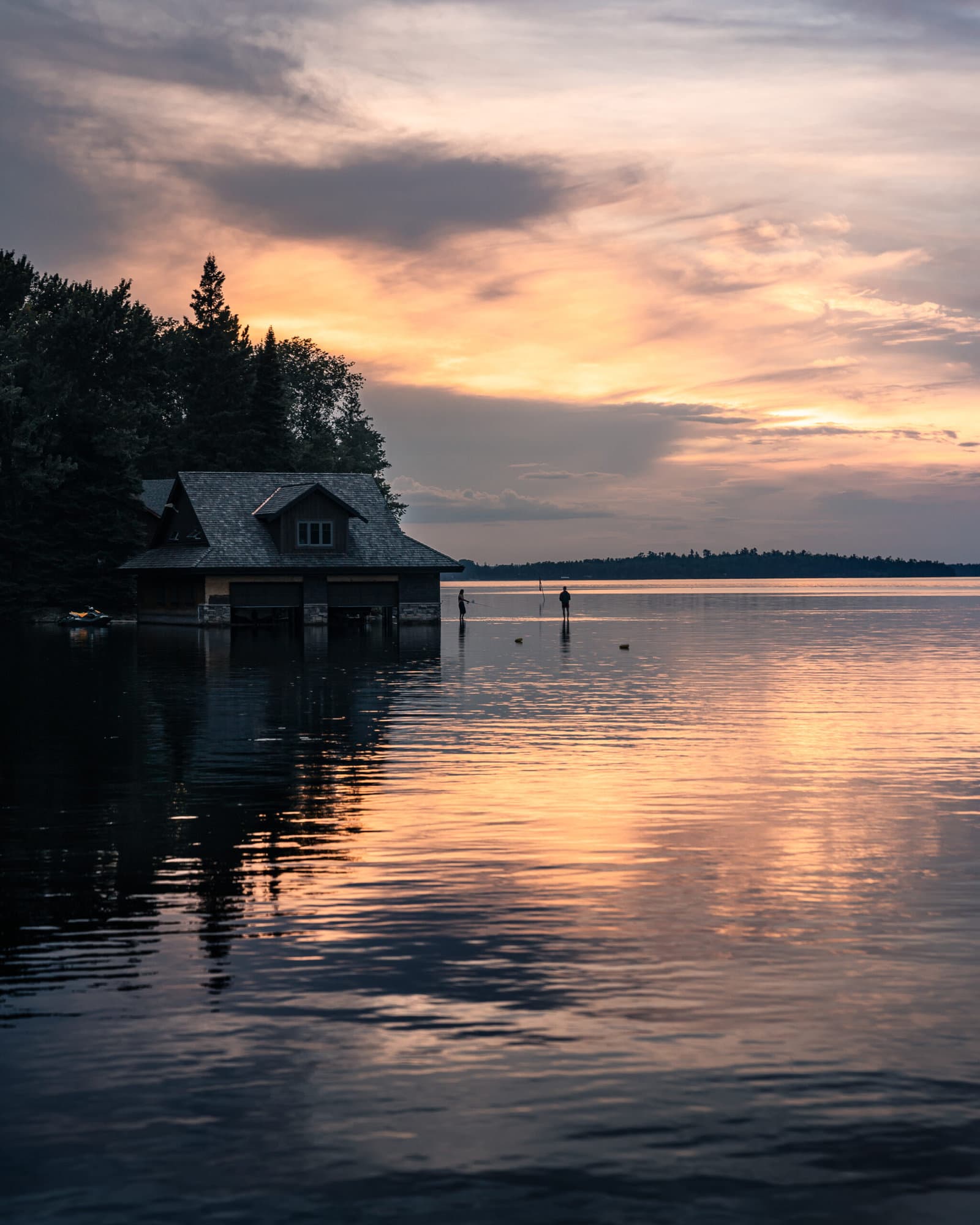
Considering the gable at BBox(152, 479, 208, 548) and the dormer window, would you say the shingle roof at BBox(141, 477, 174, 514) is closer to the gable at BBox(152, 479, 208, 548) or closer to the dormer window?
the gable at BBox(152, 479, 208, 548)

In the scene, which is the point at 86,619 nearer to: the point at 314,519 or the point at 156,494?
the point at 314,519

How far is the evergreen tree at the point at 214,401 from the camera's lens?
115375 millimetres

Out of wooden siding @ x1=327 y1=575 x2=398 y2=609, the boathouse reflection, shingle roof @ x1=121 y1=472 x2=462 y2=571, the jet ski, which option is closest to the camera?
the boathouse reflection

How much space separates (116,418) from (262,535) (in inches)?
790

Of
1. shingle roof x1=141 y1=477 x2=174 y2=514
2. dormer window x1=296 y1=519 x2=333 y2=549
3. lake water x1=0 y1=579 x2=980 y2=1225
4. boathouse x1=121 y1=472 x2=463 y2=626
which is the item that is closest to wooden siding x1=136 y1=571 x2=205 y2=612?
boathouse x1=121 y1=472 x2=463 y2=626

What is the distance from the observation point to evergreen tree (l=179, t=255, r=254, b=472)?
379ft

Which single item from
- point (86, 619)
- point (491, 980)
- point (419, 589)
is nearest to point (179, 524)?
point (86, 619)

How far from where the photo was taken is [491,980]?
11.1 meters

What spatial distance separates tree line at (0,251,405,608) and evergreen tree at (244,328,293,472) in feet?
0.34

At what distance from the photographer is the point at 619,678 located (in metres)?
46.1

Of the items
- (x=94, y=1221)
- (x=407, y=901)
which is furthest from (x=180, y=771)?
(x=94, y=1221)

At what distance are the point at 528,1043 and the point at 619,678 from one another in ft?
120

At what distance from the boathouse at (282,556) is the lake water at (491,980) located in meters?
57.2

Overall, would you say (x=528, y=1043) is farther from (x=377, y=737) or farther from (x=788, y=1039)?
(x=377, y=737)
